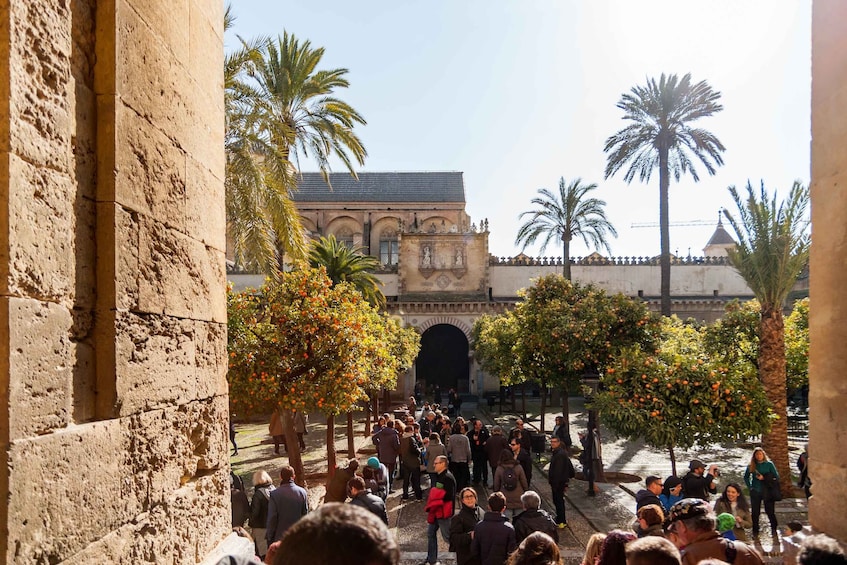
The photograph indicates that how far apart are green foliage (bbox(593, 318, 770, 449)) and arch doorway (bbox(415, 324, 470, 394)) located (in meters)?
25.7

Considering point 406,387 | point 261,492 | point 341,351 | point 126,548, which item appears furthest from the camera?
point 406,387

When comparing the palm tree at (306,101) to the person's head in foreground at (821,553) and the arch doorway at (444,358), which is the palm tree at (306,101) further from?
the arch doorway at (444,358)

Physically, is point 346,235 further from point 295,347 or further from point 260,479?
point 260,479

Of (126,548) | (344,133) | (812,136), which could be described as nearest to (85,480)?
(126,548)

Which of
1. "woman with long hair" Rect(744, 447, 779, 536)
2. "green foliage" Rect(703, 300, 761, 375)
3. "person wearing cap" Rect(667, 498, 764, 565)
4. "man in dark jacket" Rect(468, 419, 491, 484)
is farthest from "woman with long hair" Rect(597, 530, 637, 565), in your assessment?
"green foliage" Rect(703, 300, 761, 375)

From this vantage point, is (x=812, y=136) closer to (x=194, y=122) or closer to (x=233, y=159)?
(x=194, y=122)

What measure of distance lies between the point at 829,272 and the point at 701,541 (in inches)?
74.2

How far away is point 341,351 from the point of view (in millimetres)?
9648

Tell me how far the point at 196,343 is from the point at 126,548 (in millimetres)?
1005

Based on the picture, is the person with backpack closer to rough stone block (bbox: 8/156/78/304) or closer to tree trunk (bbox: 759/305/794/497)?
rough stone block (bbox: 8/156/78/304)

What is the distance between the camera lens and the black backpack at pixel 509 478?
24.5 ft

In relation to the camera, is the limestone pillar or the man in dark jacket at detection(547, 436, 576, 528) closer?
the limestone pillar

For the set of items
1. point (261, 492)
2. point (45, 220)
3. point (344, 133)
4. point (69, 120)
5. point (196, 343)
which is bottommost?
point (261, 492)

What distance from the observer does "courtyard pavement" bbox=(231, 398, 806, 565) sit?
8.49 metres
